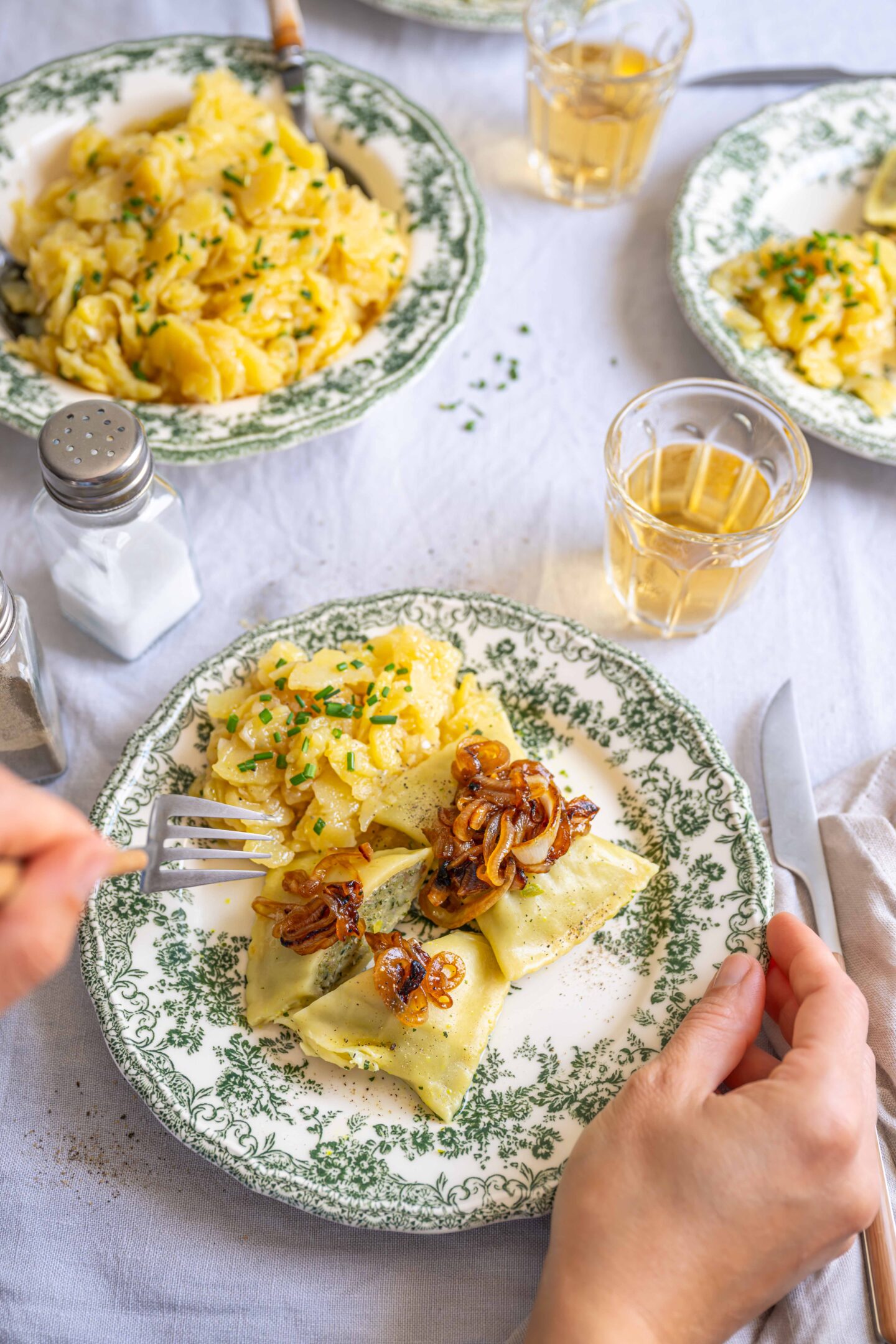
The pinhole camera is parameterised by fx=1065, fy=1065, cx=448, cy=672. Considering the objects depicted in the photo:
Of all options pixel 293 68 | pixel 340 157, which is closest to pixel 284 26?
pixel 293 68

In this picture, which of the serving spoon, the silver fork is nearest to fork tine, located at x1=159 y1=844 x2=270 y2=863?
the silver fork

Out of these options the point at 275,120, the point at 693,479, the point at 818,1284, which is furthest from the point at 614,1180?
the point at 275,120

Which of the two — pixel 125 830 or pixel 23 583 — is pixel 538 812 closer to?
pixel 125 830

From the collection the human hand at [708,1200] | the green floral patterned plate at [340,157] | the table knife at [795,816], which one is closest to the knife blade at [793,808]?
the table knife at [795,816]

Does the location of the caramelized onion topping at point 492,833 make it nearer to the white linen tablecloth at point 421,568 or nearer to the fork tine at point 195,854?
the fork tine at point 195,854

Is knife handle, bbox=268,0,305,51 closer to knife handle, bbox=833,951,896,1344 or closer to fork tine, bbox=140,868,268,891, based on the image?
fork tine, bbox=140,868,268,891

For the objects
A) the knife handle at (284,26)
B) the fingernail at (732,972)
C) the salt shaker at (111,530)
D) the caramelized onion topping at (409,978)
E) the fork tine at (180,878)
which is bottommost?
the fingernail at (732,972)
